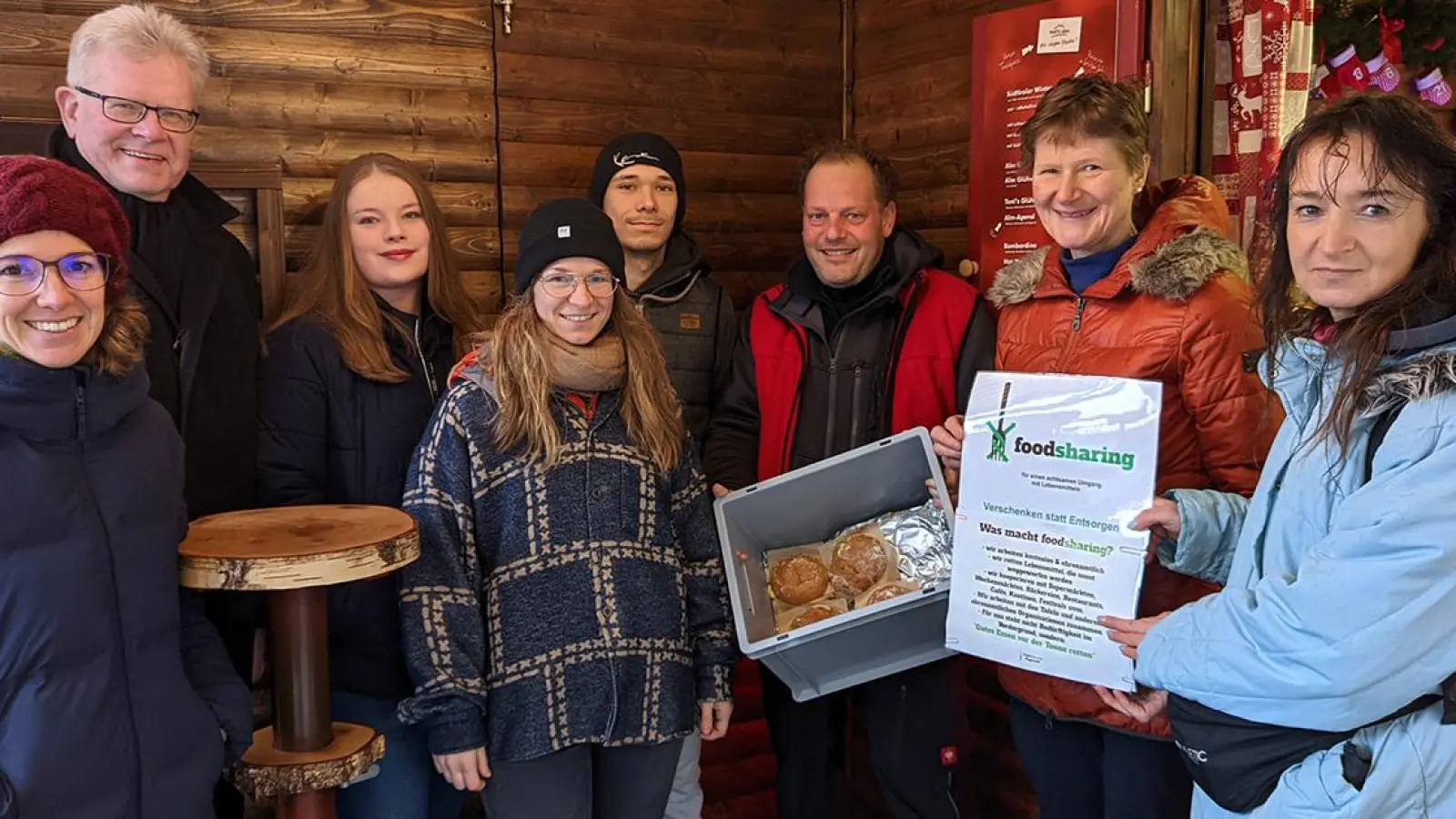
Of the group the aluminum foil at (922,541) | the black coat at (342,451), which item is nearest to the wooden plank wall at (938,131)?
the aluminum foil at (922,541)

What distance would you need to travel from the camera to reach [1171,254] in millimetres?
1965

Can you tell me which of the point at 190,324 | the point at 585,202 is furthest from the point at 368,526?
the point at 585,202

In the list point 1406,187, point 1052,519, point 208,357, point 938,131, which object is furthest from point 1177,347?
point 938,131

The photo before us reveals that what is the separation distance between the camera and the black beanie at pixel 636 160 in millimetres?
2904

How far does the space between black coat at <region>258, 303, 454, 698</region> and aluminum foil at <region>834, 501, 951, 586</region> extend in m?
1.06

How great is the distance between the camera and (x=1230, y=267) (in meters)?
1.98

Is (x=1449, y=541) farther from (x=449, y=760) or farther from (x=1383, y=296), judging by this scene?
(x=449, y=760)

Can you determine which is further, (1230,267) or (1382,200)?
(1230,267)

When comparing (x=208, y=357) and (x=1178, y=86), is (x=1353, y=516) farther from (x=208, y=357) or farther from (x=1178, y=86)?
(x=208, y=357)

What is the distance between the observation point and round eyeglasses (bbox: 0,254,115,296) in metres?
1.50

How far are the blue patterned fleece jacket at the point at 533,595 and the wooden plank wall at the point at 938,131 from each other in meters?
1.73

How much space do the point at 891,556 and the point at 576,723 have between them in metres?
0.80

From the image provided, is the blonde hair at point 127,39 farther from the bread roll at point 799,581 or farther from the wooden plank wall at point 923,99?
the wooden plank wall at point 923,99

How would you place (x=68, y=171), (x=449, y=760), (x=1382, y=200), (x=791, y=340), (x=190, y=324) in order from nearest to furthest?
(x=1382, y=200), (x=68, y=171), (x=449, y=760), (x=190, y=324), (x=791, y=340)
